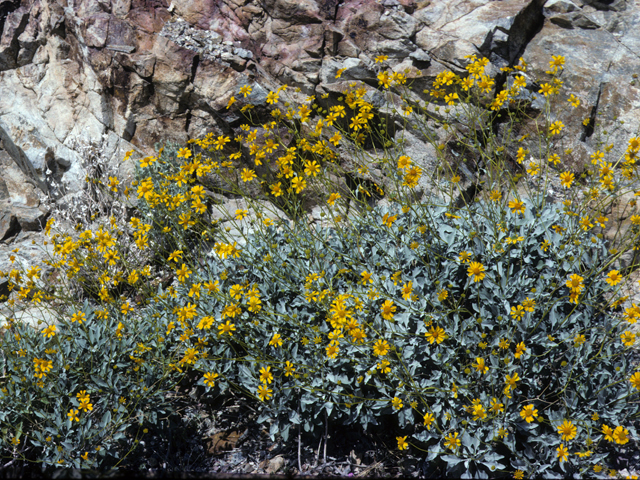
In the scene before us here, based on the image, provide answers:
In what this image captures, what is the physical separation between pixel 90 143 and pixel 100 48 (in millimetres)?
917

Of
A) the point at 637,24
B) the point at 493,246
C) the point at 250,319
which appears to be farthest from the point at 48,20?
the point at 637,24

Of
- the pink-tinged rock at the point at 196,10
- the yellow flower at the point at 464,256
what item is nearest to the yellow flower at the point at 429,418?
the yellow flower at the point at 464,256

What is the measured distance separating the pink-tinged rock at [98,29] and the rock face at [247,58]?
0.5 inches

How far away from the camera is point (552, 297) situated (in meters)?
2.83

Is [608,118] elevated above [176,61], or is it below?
below

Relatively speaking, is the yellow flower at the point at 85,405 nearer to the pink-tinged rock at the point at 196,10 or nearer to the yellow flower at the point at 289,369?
the yellow flower at the point at 289,369

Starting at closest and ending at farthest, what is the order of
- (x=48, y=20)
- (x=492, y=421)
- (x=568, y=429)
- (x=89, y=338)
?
(x=568, y=429) < (x=492, y=421) < (x=89, y=338) < (x=48, y=20)

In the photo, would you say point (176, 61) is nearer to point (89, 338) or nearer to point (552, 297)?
point (89, 338)

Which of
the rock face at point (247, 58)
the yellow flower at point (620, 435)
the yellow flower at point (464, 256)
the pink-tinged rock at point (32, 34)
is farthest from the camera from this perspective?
the pink-tinged rock at point (32, 34)

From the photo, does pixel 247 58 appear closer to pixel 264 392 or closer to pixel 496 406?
pixel 264 392

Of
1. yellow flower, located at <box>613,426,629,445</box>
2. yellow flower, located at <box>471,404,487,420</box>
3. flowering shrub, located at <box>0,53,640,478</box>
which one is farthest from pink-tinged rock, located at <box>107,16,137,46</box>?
yellow flower, located at <box>613,426,629,445</box>

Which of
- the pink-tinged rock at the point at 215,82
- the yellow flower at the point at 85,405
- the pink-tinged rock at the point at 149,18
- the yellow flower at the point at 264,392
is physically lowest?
the yellow flower at the point at 85,405

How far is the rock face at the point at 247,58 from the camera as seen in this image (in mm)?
4320

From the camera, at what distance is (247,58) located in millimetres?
4559
